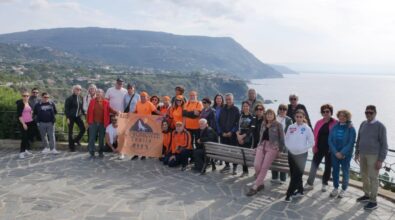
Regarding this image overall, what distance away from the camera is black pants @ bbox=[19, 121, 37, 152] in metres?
10.1

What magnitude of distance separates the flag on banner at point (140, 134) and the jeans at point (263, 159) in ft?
10.6

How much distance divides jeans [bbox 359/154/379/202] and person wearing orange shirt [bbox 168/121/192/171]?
4.03 metres

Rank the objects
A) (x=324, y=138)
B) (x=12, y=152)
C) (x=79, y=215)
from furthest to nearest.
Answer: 1. (x=12, y=152)
2. (x=324, y=138)
3. (x=79, y=215)

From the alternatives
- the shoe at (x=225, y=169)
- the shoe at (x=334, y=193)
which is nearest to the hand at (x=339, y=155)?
the shoe at (x=334, y=193)

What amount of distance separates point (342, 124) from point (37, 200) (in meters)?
5.92

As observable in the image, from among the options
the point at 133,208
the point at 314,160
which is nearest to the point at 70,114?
the point at 133,208

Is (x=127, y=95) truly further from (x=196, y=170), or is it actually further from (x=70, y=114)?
→ (x=196, y=170)

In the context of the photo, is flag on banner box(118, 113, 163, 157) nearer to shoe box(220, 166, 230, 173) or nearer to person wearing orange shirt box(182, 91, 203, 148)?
person wearing orange shirt box(182, 91, 203, 148)

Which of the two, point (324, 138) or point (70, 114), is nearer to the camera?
point (324, 138)

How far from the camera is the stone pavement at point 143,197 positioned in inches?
249

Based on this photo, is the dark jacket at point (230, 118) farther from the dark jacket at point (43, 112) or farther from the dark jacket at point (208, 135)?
the dark jacket at point (43, 112)

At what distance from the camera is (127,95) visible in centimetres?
1077

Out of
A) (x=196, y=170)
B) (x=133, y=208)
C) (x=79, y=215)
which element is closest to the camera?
(x=79, y=215)

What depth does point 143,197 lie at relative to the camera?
7113mm
